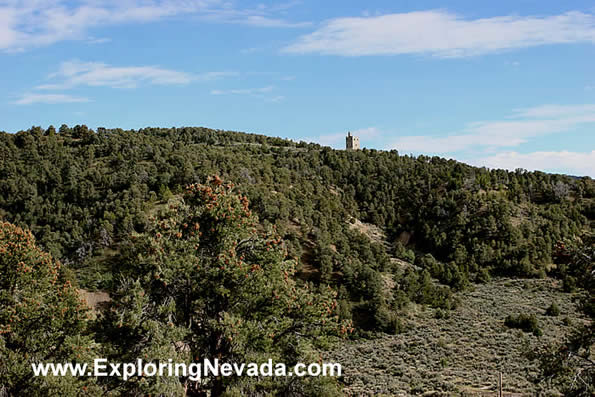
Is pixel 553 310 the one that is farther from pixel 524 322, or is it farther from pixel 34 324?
pixel 34 324

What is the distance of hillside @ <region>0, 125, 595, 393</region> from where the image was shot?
39.2 metres

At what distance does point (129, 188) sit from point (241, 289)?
4040 cm

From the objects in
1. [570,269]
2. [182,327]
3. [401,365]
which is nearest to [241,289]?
[182,327]

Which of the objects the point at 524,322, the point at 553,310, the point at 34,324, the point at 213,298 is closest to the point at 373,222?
the point at 553,310

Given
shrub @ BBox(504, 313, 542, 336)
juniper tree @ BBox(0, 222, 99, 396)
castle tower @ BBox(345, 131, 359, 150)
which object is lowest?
shrub @ BBox(504, 313, 542, 336)

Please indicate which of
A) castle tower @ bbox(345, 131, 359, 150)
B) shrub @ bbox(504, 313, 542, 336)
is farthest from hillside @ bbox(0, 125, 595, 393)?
castle tower @ bbox(345, 131, 359, 150)

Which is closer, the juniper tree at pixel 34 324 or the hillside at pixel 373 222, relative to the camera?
the juniper tree at pixel 34 324

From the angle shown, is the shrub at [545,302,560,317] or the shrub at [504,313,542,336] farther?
the shrub at [545,302,560,317]

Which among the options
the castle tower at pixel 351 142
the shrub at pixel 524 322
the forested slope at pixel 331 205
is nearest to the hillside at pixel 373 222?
the forested slope at pixel 331 205

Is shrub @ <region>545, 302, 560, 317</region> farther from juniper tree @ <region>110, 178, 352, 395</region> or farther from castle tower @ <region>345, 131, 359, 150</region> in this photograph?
castle tower @ <region>345, 131, 359, 150</region>

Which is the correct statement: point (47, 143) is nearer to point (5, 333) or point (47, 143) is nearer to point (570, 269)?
point (5, 333)

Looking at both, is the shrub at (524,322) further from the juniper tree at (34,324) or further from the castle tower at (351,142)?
the castle tower at (351,142)

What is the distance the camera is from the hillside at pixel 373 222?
3925 centimetres

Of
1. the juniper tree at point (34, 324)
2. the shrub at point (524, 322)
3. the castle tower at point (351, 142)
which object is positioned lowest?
the shrub at point (524, 322)
